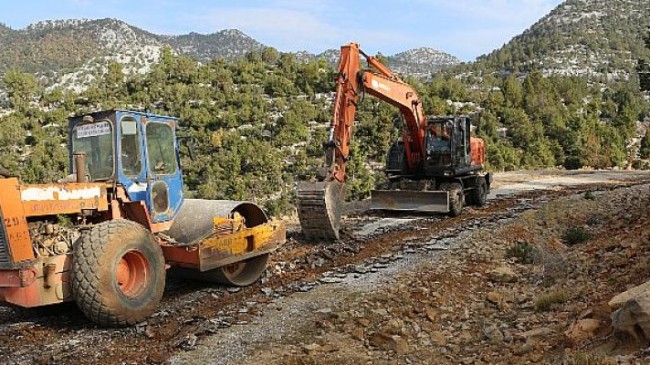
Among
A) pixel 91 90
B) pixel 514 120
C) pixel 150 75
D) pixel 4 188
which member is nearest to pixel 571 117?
pixel 514 120

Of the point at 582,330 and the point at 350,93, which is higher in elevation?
the point at 350,93

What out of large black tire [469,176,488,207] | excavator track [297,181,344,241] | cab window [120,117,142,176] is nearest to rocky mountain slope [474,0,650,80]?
large black tire [469,176,488,207]

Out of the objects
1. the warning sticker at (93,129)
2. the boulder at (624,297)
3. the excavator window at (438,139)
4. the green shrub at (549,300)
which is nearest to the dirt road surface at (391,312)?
Result: the green shrub at (549,300)

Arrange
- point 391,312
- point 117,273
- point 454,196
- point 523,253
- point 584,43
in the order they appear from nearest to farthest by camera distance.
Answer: point 117,273 → point 391,312 → point 523,253 → point 454,196 → point 584,43

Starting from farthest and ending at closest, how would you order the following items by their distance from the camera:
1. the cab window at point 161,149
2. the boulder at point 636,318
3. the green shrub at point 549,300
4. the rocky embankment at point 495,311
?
1. the cab window at point 161,149
2. the green shrub at point 549,300
3. the rocky embankment at point 495,311
4. the boulder at point 636,318

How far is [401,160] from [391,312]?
9466 mm

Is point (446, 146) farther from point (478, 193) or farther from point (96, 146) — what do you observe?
point (96, 146)

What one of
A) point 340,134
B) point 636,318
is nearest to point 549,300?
point 636,318

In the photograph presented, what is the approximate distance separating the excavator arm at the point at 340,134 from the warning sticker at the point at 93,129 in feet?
14.2

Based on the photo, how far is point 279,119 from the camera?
4819 cm

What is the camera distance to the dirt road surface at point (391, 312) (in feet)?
16.9

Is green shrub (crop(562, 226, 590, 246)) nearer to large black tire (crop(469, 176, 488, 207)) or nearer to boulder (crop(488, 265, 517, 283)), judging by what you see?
boulder (crop(488, 265, 517, 283))

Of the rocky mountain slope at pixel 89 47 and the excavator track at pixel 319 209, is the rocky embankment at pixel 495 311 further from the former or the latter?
the rocky mountain slope at pixel 89 47

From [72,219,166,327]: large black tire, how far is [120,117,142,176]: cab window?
102cm
